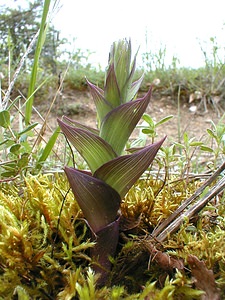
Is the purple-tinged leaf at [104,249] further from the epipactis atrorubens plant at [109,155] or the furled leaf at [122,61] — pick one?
the furled leaf at [122,61]

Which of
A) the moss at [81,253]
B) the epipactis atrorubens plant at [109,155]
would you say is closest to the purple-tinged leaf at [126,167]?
the epipactis atrorubens plant at [109,155]

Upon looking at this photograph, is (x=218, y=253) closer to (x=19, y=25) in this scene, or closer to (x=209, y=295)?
(x=209, y=295)

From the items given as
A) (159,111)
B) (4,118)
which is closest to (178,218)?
(4,118)

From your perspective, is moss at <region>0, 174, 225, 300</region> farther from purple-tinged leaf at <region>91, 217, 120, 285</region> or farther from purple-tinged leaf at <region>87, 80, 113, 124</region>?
purple-tinged leaf at <region>87, 80, 113, 124</region>

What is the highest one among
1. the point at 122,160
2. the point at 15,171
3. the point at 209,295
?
the point at 122,160

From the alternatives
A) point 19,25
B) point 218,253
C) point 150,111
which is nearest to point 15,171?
point 218,253

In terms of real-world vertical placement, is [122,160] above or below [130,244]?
above
